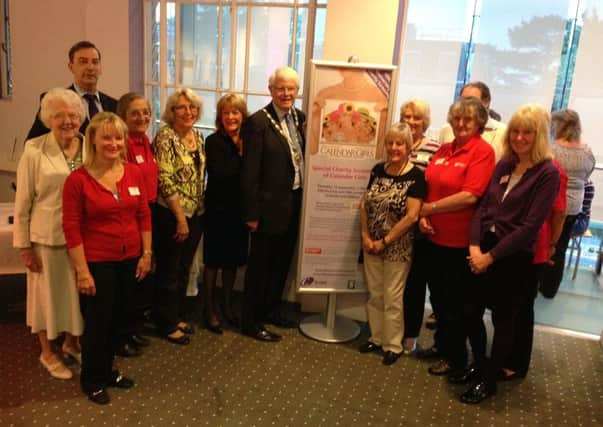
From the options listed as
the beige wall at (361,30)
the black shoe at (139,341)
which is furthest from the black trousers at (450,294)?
the black shoe at (139,341)

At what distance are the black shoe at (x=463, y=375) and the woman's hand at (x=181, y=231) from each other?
1.63 meters

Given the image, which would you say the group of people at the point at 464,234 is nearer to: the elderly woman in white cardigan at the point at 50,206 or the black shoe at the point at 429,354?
the black shoe at the point at 429,354

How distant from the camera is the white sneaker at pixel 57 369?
2.54 metres

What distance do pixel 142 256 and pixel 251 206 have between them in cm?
66

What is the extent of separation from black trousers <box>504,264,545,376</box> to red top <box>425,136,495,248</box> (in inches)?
13.9

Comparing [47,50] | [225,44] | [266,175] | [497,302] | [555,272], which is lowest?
[555,272]

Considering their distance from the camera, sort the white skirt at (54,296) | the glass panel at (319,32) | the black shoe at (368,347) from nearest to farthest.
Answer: the white skirt at (54,296) < the black shoe at (368,347) < the glass panel at (319,32)

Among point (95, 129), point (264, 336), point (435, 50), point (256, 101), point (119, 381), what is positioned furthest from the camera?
point (435, 50)

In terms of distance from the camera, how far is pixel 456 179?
252 cm

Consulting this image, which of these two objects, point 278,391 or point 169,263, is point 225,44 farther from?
point 278,391

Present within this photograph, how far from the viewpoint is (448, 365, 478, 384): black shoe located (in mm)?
2691

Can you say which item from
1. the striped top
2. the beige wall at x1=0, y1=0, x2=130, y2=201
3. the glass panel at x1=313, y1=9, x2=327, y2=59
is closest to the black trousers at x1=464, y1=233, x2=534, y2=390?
the striped top

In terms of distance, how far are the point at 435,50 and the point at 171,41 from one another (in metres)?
2.20

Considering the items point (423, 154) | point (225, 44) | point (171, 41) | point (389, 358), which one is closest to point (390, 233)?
point (423, 154)
